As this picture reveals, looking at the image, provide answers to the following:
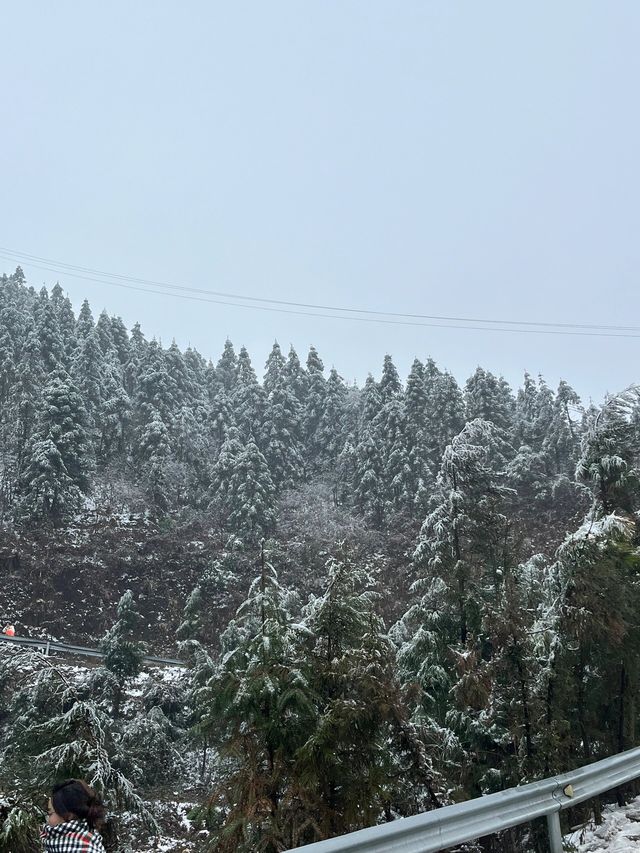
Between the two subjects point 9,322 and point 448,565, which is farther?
point 9,322

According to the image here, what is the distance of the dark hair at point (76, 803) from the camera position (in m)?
3.64

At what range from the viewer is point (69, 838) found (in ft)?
11.8

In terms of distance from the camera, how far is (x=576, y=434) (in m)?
57.0

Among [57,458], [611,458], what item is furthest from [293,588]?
[611,458]

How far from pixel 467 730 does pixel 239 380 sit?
202 feet

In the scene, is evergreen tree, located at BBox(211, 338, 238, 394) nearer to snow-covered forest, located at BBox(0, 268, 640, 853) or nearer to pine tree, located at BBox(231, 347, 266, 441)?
snow-covered forest, located at BBox(0, 268, 640, 853)

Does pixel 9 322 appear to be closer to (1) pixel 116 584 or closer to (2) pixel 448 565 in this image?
(1) pixel 116 584

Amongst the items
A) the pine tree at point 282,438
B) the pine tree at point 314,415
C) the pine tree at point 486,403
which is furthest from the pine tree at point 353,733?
the pine tree at point 314,415

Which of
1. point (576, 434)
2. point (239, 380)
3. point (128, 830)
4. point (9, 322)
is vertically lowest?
point (128, 830)

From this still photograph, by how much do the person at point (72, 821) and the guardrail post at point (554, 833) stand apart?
3601mm

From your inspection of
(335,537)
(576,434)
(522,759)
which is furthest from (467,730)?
(576,434)

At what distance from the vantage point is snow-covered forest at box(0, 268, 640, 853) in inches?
293

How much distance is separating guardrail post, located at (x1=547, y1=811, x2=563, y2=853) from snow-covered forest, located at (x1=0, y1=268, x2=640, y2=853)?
2.41 metres

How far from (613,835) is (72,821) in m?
6.02
